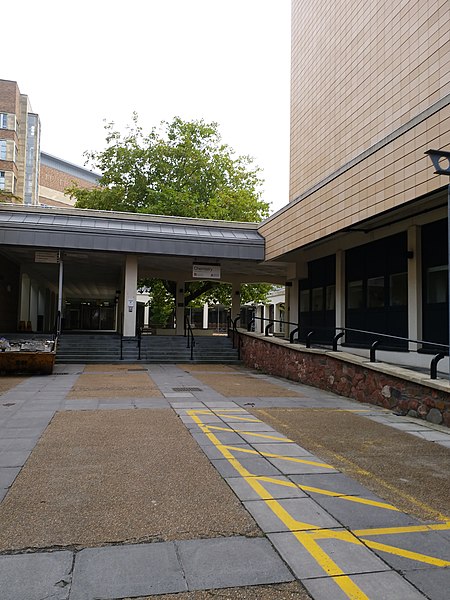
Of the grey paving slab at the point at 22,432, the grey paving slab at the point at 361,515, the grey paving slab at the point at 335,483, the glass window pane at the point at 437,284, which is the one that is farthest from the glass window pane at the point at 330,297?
the grey paving slab at the point at 361,515

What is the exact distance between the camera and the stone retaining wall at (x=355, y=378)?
8.31 m

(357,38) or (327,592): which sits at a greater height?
(357,38)

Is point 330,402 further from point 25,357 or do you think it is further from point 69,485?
point 25,357

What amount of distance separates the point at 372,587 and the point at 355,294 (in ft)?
43.9

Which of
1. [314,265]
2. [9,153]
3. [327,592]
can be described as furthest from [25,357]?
[9,153]

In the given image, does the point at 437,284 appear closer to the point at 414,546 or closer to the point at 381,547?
the point at 414,546

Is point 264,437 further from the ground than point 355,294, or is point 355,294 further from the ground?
point 355,294

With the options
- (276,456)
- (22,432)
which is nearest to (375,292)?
(276,456)

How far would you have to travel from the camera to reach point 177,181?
92.9 feet

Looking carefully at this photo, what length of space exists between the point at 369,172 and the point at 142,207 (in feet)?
58.7

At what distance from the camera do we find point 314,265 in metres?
19.0

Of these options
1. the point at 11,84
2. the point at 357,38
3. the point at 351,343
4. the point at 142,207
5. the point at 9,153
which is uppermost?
the point at 11,84

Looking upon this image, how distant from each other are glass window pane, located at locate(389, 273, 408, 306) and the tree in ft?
45.7

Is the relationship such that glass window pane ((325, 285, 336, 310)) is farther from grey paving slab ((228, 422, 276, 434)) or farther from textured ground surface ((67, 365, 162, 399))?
grey paving slab ((228, 422, 276, 434))
